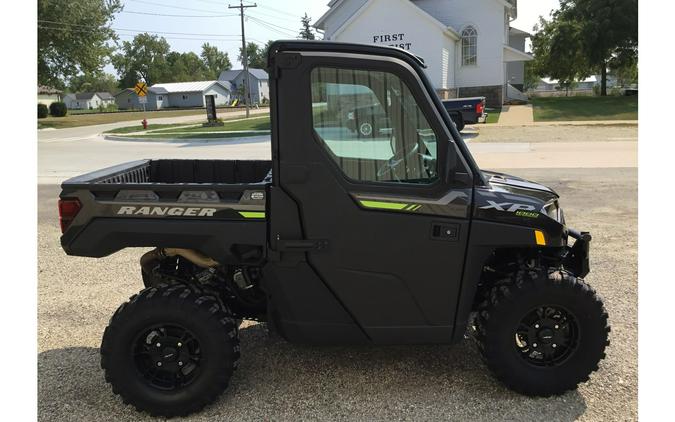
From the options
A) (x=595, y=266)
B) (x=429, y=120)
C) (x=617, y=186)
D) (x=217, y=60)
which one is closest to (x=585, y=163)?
(x=617, y=186)

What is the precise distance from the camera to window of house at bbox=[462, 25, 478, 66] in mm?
32594

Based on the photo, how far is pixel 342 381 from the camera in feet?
11.5

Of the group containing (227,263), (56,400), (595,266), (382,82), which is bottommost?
(56,400)

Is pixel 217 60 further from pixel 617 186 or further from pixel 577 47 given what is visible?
pixel 617 186

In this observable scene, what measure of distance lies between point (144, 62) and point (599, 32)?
105 metres

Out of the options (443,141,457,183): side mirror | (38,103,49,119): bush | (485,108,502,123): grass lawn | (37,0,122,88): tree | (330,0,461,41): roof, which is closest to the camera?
(443,141,457,183): side mirror

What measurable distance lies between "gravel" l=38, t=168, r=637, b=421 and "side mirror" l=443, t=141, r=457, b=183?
4.60 feet

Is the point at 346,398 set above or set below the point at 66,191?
below

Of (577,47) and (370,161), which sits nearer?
(370,161)

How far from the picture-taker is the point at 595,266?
18.8 feet

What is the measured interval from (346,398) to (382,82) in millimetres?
1974

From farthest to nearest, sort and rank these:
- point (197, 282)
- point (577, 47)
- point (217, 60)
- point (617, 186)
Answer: point (217, 60)
point (577, 47)
point (617, 186)
point (197, 282)

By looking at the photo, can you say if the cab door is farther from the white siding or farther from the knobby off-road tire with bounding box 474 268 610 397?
the white siding

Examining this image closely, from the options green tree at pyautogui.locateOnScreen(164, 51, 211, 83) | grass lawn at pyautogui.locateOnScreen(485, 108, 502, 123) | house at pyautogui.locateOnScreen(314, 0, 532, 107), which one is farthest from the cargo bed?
green tree at pyautogui.locateOnScreen(164, 51, 211, 83)
